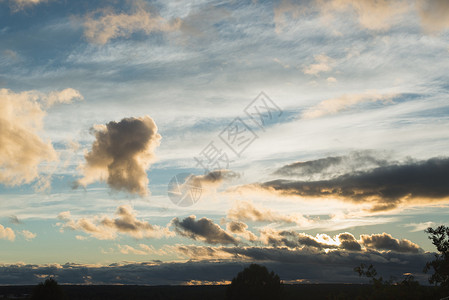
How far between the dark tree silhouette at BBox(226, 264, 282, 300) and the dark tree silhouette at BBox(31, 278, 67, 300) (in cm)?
4862

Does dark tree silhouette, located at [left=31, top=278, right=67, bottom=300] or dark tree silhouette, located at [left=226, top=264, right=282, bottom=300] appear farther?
dark tree silhouette, located at [left=226, top=264, right=282, bottom=300]

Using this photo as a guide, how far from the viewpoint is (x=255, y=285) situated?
430ft

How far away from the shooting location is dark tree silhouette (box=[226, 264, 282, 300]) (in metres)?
129

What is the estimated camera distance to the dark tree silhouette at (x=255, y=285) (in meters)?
129

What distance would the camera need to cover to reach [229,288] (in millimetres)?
132625

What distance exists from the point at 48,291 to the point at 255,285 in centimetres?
5859

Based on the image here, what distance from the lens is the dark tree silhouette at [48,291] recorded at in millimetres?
112438

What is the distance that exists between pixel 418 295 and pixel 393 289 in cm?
123

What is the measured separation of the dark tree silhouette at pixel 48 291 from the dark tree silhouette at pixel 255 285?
48.6 m

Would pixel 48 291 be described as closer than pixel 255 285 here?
Yes

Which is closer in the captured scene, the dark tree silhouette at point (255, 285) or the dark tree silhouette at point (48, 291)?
the dark tree silhouette at point (48, 291)

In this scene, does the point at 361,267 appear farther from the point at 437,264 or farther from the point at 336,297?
the point at 437,264

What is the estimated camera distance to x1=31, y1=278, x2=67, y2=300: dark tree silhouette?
112 metres

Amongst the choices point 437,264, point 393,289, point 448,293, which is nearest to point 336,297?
point 393,289
